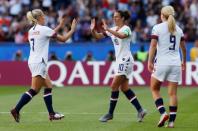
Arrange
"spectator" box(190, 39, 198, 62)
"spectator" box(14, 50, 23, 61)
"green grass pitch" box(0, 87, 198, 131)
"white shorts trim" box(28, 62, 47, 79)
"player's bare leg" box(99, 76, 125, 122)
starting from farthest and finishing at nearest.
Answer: "spectator" box(14, 50, 23, 61) → "spectator" box(190, 39, 198, 62) → "player's bare leg" box(99, 76, 125, 122) → "white shorts trim" box(28, 62, 47, 79) → "green grass pitch" box(0, 87, 198, 131)

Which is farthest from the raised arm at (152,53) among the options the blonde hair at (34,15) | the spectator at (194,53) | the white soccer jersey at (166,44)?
the spectator at (194,53)

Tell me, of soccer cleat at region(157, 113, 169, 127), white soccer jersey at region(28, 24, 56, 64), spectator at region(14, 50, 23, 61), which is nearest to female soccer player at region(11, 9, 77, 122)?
white soccer jersey at region(28, 24, 56, 64)

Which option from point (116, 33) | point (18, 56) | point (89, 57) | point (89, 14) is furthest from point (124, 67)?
point (89, 14)

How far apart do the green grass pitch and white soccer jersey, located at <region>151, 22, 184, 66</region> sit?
132 cm

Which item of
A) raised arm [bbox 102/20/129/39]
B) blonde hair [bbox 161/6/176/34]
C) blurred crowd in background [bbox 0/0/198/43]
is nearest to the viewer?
blonde hair [bbox 161/6/176/34]

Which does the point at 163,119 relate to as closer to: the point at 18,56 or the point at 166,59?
the point at 166,59

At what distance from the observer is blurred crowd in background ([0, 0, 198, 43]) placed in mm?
32094

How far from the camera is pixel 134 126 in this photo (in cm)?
1492

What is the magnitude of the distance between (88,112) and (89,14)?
52.0 feet

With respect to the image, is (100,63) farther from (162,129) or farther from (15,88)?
(162,129)

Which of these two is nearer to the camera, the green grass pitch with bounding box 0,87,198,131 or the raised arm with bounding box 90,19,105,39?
the green grass pitch with bounding box 0,87,198,131

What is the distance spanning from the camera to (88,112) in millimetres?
18109

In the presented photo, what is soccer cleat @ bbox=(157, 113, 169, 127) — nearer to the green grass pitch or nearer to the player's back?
the green grass pitch

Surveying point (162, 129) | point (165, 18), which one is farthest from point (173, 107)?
point (165, 18)
